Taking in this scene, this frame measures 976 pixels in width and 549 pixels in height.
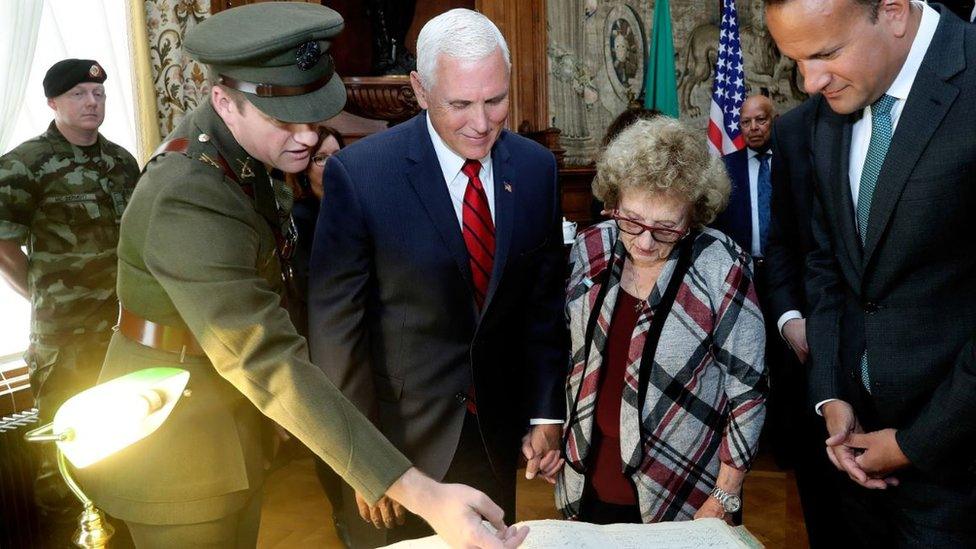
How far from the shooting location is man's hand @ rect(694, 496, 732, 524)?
1762 millimetres

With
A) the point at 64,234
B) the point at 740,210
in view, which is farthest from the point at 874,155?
the point at 64,234

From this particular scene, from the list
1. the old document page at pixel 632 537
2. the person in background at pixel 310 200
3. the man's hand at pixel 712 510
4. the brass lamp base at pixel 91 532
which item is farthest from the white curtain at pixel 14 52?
the man's hand at pixel 712 510

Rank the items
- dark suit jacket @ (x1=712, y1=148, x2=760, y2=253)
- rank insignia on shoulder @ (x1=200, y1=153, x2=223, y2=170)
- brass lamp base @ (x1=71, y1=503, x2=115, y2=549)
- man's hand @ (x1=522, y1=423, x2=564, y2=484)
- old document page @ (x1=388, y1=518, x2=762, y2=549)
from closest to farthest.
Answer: brass lamp base @ (x1=71, y1=503, x2=115, y2=549)
old document page @ (x1=388, y1=518, x2=762, y2=549)
rank insignia on shoulder @ (x1=200, y1=153, x2=223, y2=170)
man's hand @ (x1=522, y1=423, x2=564, y2=484)
dark suit jacket @ (x1=712, y1=148, x2=760, y2=253)

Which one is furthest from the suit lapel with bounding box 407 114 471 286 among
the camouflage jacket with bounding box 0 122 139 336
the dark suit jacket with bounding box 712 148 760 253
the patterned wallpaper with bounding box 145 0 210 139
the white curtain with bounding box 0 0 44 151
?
the patterned wallpaper with bounding box 145 0 210 139

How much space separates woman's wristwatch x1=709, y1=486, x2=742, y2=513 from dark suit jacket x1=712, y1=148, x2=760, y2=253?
2.32 meters

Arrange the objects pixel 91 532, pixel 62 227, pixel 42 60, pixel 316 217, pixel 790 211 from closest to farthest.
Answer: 1. pixel 91 532
2. pixel 790 211
3. pixel 62 227
4. pixel 316 217
5. pixel 42 60

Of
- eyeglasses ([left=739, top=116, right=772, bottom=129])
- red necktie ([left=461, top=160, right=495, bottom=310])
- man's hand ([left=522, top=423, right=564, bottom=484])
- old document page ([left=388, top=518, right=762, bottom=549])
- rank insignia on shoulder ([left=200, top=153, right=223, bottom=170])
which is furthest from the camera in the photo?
eyeglasses ([left=739, top=116, right=772, bottom=129])

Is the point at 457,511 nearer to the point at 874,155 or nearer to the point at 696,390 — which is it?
the point at 696,390

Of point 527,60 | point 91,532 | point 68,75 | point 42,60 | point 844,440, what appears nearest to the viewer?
point 91,532

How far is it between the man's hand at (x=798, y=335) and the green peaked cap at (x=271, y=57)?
124cm

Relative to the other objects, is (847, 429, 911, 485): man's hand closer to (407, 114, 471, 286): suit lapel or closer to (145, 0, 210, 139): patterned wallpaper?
(407, 114, 471, 286): suit lapel

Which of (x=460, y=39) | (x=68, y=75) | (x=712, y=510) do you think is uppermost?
(x=460, y=39)

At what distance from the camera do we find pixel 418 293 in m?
1.77

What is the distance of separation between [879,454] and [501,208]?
38.6 inches
